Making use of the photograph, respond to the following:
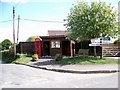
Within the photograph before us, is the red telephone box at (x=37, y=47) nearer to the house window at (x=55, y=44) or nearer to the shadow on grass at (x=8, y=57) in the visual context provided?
the house window at (x=55, y=44)

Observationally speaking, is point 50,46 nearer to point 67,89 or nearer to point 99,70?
point 99,70

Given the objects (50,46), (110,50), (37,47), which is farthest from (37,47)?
(110,50)

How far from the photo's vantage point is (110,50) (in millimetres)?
32438

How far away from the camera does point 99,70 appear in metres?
18.1

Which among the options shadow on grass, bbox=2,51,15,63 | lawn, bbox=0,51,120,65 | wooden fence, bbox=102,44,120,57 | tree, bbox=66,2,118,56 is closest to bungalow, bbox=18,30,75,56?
shadow on grass, bbox=2,51,15,63

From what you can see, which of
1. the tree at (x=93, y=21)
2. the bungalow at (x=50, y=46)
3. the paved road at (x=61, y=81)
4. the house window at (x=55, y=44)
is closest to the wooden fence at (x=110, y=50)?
the bungalow at (x=50, y=46)

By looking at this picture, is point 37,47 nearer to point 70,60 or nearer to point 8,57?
point 8,57

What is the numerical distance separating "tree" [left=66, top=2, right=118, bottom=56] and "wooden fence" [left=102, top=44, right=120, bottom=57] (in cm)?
765

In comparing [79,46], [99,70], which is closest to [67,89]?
[99,70]

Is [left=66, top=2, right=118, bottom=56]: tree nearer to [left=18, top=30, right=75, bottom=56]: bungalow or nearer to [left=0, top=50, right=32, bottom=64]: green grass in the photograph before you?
[left=0, top=50, right=32, bottom=64]: green grass

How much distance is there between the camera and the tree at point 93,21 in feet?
78.6

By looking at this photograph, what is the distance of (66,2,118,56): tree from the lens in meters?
24.0

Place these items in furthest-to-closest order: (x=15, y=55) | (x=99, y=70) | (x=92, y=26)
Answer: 1. (x=15, y=55)
2. (x=92, y=26)
3. (x=99, y=70)

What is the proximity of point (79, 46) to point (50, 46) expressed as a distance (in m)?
4.19
